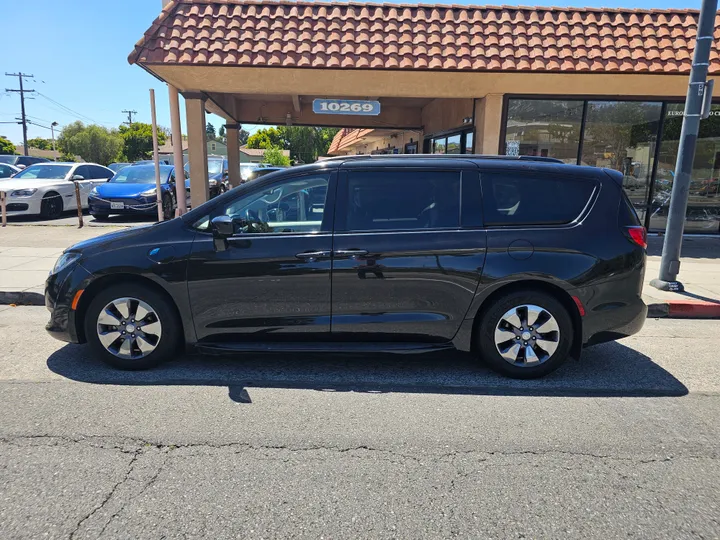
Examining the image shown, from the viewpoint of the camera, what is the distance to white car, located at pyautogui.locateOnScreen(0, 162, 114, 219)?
13188mm

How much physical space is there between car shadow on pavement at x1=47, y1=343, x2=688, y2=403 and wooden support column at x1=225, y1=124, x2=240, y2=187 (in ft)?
37.3

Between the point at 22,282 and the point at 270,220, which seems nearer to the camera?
the point at 270,220

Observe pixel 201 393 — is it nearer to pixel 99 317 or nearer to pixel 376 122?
pixel 99 317

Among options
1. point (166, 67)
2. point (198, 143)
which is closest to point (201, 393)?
point (166, 67)

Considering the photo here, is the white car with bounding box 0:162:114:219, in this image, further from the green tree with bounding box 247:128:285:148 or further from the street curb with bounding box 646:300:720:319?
the green tree with bounding box 247:128:285:148

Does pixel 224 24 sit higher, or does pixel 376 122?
pixel 224 24

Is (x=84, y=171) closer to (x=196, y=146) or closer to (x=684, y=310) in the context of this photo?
(x=196, y=146)

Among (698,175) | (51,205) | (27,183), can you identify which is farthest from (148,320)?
(27,183)

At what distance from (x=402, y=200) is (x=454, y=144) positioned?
8841mm

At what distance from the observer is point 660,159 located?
10.8m

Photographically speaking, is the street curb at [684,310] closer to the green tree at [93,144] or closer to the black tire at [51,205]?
the black tire at [51,205]

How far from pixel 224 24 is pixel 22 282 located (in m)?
5.51

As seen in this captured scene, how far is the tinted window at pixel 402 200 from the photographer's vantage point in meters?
4.18

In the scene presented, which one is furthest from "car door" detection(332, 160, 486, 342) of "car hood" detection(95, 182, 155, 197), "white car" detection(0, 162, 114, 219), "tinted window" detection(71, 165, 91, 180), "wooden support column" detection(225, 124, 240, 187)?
"tinted window" detection(71, 165, 91, 180)
